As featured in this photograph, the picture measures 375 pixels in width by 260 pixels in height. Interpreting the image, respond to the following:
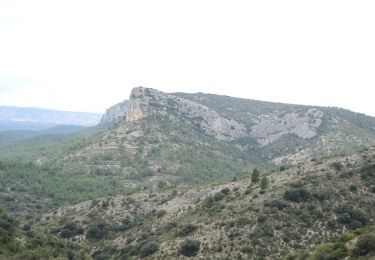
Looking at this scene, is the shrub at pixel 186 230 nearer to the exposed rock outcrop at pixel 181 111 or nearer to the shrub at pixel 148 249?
the shrub at pixel 148 249

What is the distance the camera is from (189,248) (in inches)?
2071

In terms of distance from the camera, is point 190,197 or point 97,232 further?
point 190,197

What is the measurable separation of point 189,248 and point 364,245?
2369cm

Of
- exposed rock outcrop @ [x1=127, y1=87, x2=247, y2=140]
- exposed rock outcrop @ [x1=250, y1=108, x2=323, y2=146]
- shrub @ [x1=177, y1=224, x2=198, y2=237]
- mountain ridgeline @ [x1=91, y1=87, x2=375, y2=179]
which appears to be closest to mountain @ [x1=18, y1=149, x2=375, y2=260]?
shrub @ [x1=177, y1=224, x2=198, y2=237]

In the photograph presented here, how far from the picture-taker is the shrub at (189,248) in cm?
5228

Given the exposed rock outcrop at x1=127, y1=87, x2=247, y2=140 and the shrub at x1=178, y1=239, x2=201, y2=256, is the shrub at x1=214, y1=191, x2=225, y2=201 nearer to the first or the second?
the shrub at x1=178, y1=239, x2=201, y2=256

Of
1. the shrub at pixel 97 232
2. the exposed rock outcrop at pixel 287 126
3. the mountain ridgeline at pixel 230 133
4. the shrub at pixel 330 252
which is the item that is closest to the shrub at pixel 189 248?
the shrub at pixel 330 252

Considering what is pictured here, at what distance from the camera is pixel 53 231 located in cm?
7131

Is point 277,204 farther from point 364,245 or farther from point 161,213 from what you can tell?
point 161,213

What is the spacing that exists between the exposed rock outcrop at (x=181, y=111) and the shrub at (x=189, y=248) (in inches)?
4654

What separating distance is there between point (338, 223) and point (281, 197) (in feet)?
30.7

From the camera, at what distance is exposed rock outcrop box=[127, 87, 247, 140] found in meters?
172

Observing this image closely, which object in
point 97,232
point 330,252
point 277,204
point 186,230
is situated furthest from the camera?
point 97,232

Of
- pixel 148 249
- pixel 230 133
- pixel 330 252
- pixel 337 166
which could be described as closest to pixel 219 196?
pixel 148 249
